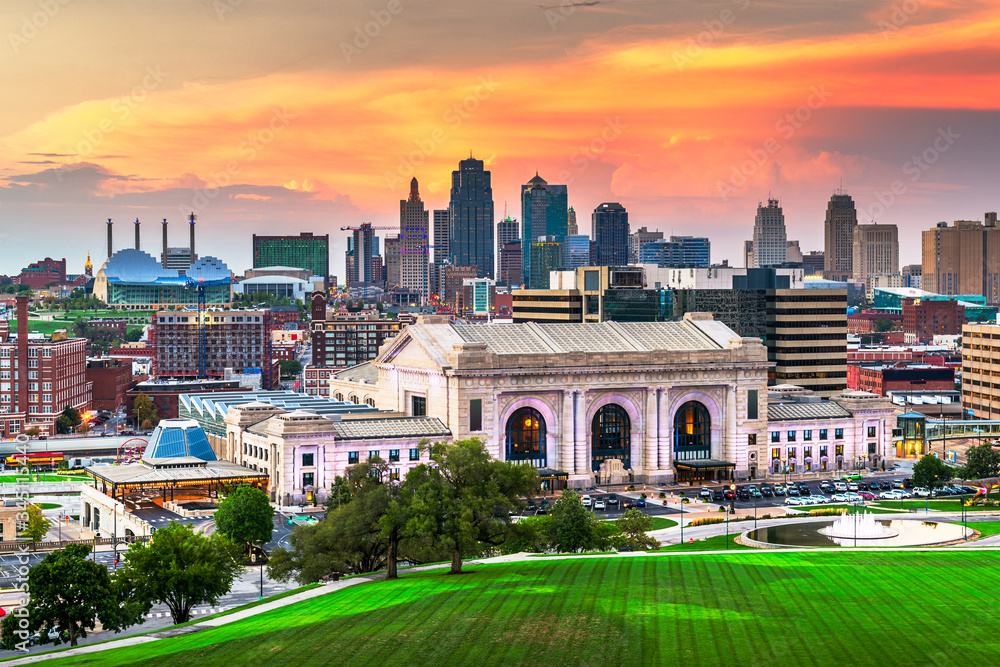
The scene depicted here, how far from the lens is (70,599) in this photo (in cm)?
9294

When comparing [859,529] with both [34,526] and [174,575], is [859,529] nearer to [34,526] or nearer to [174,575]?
[174,575]

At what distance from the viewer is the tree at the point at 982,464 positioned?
172125 millimetres

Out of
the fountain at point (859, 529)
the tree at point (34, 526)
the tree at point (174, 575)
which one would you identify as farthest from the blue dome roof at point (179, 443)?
the fountain at point (859, 529)

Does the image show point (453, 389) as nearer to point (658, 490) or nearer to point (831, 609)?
point (658, 490)

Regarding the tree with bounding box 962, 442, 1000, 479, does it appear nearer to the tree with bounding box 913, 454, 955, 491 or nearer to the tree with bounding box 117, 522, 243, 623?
the tree with bounding box 913, 454, 955, 491

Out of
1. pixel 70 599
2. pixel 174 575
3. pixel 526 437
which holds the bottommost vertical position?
pixel 70 599

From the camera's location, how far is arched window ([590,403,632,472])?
17812 cm

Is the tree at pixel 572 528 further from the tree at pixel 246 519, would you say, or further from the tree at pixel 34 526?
the tree at pixel 34 526

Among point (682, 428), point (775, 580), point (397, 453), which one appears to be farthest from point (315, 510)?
point (775, 580)

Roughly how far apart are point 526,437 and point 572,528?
56.7 m

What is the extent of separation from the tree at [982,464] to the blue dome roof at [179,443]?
314 ft

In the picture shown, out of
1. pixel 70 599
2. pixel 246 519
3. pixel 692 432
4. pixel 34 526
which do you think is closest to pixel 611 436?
pixel 692 432

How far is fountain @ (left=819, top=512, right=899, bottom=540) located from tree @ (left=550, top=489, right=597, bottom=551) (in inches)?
1058

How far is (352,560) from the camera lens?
10631cm
